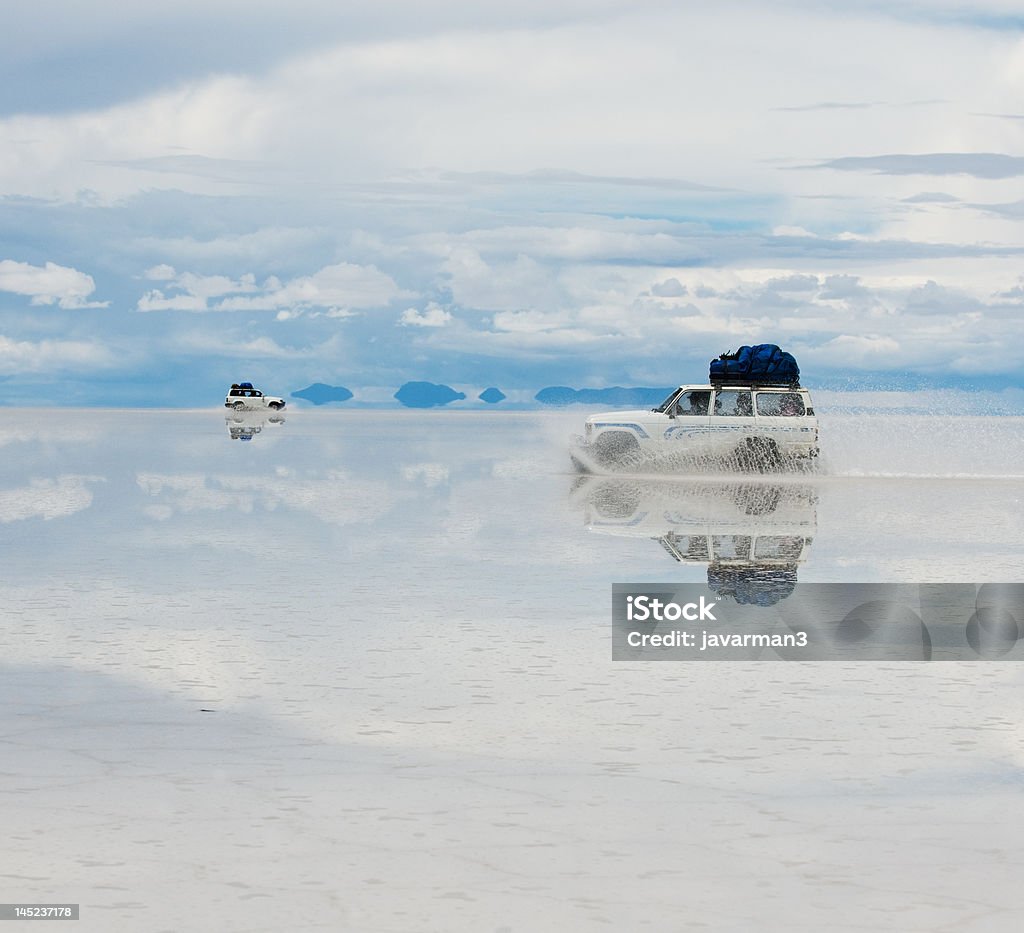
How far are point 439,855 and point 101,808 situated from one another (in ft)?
5.22

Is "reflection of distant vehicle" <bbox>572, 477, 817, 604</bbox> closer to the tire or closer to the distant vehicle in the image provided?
the tire

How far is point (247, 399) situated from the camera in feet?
377

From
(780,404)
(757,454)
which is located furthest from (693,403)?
(757,454)

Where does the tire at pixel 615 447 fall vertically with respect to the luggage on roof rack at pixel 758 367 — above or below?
below

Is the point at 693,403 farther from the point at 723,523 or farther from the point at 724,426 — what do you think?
the point at 723,523

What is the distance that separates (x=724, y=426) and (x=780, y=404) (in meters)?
1.14

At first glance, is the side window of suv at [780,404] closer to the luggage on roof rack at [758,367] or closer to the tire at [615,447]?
the luggage on roof rack at [758,367]

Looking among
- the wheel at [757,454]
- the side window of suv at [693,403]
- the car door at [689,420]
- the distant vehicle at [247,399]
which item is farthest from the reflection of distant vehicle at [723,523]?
the distant vehicle at [247,399]

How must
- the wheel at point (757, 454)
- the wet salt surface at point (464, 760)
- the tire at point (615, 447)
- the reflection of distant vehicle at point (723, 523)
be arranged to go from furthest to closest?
the tire at point (615, 447) < the wheel at point (757, 454) < the reflection of distant vehicle at point (723, 523) < the wet salt surface at point (464, 760)

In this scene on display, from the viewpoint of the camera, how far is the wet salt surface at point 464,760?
5.59 meters

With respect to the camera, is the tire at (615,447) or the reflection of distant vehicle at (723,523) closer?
the reflection of distant vehicle at (723,523)

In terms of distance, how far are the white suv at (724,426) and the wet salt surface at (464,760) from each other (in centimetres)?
1309

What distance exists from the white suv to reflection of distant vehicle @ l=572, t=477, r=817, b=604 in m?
0.66

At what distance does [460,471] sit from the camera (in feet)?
136
